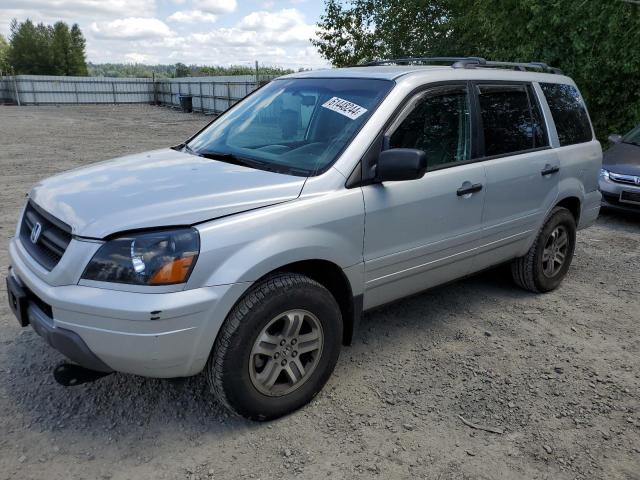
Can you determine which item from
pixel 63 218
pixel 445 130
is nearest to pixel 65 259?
pixel 63 218

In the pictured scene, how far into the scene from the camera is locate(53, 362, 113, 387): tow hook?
8.87 ft

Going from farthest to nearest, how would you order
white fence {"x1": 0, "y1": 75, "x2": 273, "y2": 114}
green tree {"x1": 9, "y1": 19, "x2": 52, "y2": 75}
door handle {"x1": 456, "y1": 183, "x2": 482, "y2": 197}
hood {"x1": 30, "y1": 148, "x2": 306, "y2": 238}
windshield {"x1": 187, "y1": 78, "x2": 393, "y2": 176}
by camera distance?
green tree {"x1": 9, "y1": 19, "x2": 52, "y2": 75} → white fence {"x1": 0, "y1": 75, "x2": 273, "y2": 114} → door handle {"x1": 456, "y1": 183, "x2": 482, "y2": 197} → windshield {"x1": 187, "y1": 78, "x2": 393, "y2": 176} → hood {"x1": 30, "y1": 148, "x2": 306, "y2": 238}

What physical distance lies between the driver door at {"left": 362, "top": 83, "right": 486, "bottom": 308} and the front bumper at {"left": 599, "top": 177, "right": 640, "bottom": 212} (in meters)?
4.35

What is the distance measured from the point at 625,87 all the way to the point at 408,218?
9453 millimetres

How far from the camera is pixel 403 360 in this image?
11.6 feet

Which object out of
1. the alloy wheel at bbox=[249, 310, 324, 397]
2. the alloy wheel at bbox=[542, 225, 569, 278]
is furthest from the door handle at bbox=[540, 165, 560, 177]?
the alloy wheel at bbox=[249, 310, 324, 397]

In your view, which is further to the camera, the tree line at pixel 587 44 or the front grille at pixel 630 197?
the tree line at pixel 587 44

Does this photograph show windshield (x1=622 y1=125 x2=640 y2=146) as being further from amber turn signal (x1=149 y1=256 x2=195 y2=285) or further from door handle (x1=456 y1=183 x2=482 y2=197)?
amber turn signal (x1=149 y1=256 x2=195 y2=285)

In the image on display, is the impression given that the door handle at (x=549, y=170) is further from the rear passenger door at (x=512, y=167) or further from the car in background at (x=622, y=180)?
the car in background at (x=622, y=180)

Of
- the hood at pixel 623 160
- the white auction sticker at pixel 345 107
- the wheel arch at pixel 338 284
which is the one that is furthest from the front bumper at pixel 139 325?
the hood at pixel 623 160

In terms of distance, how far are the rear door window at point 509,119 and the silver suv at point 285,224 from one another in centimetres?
2

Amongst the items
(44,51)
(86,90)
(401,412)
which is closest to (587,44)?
(401,412)

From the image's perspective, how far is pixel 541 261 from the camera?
451 centimetres

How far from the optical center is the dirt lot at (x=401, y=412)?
2570 mm
